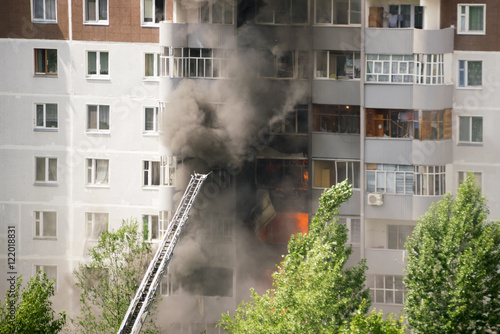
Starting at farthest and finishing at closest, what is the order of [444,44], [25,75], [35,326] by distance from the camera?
1. [25,75]
2. [444,44]
3. [35,326]

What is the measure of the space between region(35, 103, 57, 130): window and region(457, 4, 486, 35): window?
10875 mm

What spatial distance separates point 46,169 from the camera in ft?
103

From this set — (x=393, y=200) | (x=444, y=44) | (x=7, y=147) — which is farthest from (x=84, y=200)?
(x=444, y=44)

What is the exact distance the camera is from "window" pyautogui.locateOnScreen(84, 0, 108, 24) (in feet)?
99.9

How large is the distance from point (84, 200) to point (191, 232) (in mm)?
3126

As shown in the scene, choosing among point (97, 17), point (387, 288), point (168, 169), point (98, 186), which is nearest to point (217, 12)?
point (97, 17)

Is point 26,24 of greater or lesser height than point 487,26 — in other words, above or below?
above

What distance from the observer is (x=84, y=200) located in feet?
102

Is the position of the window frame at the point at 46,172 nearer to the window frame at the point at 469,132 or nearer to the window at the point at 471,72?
the window frame at the point at 469,132

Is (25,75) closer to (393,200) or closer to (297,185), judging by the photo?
(297,185)

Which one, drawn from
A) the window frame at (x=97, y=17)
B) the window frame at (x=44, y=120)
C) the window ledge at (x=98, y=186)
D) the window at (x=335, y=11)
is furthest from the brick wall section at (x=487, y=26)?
the window frame at (x=44, y=120)

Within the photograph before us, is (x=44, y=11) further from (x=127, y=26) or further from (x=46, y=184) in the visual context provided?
(x=46, y=184)

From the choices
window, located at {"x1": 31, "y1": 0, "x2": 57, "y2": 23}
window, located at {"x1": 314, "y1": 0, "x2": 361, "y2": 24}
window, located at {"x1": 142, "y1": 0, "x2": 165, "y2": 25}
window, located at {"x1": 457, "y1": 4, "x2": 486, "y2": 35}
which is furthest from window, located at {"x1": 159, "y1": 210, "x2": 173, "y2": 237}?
window, located at {"x1": 457, "y1": 4, "x2": 486, "y2": 35}

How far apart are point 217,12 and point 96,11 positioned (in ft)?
10.7
